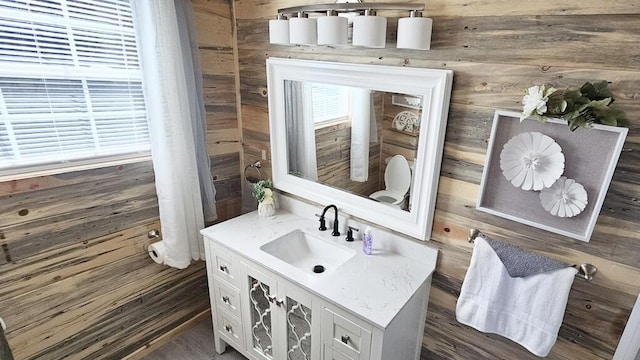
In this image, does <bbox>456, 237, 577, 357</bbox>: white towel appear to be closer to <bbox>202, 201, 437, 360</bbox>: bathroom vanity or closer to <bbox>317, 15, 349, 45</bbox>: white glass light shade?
<bbox>202, 201, 437, 360</bbox>: bathroom vanity

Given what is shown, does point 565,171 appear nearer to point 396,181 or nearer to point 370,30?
point 396,181

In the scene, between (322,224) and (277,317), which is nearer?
(277,317)

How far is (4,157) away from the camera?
1.42 metres

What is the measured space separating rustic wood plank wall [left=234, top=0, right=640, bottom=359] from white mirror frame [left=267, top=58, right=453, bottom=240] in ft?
0.16

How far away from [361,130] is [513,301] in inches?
38.8

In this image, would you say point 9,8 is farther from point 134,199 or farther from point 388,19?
point 388,19

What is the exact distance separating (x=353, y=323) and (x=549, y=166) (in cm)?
94

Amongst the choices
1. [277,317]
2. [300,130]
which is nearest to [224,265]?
[277,317]

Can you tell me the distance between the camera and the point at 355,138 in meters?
1.71

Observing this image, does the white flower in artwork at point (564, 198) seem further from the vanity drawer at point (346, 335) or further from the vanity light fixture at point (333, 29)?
the vanity light fixture at point (333, 29)

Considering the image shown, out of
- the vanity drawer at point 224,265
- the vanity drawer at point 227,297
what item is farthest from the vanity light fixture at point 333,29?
the vanity drawer at point 227,297

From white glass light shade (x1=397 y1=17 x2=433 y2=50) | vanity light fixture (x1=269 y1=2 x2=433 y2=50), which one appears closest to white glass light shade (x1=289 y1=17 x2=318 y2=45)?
vanity light fixture (x1=269 y1=2 x2=433 y2=50)

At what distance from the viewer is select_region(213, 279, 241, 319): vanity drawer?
1.85 metres

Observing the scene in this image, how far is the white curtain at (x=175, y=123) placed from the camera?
1.64 m
